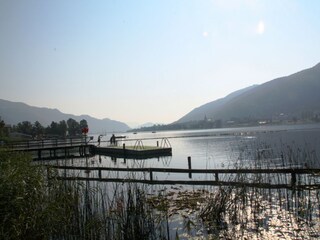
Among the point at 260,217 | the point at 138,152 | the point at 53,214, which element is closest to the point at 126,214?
the point at 53,214

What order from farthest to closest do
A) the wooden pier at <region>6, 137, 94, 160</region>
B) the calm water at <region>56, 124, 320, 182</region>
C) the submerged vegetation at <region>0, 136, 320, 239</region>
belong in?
the wooden pier at <region>6, 137, 94, 160</region>
the calm water at <region>56, 124, 320, 182</region>
the submerged vegetation at <region>0, 136, 320, 239</region>

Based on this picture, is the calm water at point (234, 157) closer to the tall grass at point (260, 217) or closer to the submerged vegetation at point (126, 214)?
the submerged vegetation at point (126, 214)

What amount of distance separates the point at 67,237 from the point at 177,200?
241 inches

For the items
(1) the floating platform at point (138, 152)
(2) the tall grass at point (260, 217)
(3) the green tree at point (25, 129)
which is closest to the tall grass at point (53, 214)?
(2) the tall grass at point (260, 217)

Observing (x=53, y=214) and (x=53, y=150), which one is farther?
(x=53, y=150)

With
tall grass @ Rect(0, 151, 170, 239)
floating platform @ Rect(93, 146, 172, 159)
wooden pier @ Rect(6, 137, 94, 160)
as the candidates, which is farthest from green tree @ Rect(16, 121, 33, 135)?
tall grass @ Rect(0, 151, 170, 239)

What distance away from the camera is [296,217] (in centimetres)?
1104

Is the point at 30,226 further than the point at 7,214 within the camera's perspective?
Yes

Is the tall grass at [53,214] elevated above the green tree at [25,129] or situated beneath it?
situated beneath

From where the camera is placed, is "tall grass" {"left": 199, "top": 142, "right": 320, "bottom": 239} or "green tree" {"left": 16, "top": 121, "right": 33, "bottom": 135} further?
"green tree" {"left": 16, "top": 121, "right": 33, "bottom": 135}

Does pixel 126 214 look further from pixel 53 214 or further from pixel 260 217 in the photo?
pixel 260 217

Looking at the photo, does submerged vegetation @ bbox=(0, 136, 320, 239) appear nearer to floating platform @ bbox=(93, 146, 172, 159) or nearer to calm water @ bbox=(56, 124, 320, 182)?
calm water @ bbox=(56, 124, 320, 182)

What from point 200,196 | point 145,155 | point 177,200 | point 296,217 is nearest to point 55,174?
point 177,200

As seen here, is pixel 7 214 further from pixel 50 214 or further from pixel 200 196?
pixel 200 196
